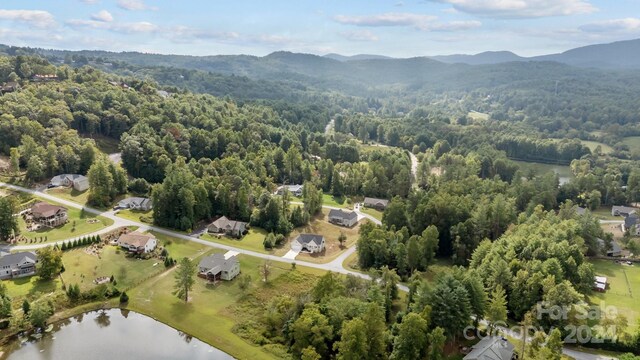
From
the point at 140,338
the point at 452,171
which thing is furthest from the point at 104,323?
the point at 452,171

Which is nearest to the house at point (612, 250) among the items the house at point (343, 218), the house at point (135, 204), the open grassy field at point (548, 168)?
the house at point (343, 218)

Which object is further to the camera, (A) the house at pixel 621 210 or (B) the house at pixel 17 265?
(A) the house at pixel 621 210

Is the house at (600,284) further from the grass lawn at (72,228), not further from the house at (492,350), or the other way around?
the grass lawn at (72,228)

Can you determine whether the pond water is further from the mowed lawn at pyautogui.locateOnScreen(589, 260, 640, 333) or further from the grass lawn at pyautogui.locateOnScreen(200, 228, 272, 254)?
the mowed lawn at pyautogui.locateOnScreen(589, 260, 640, 333)

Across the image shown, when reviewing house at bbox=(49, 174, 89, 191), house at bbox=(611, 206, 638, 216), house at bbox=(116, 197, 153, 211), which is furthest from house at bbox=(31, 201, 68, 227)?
house at bbox=(611, 206, 638, 216)

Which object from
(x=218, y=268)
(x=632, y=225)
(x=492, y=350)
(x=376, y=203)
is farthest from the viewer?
(x=376, y=203)

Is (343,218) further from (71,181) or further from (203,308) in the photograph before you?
(71,181)

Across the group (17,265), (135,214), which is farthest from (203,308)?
(135,214)
